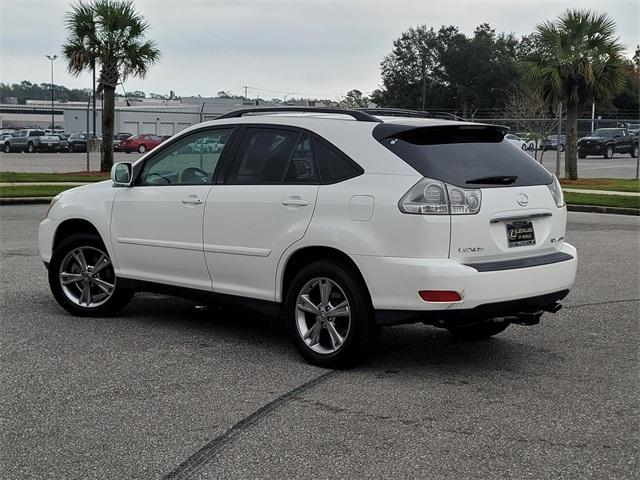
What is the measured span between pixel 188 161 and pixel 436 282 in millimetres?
2610

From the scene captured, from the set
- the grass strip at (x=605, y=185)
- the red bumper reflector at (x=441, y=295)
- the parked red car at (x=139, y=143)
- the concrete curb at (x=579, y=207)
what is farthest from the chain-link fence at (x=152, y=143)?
the red bumper reflector at (x=441, y=295)

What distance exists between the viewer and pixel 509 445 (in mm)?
4527

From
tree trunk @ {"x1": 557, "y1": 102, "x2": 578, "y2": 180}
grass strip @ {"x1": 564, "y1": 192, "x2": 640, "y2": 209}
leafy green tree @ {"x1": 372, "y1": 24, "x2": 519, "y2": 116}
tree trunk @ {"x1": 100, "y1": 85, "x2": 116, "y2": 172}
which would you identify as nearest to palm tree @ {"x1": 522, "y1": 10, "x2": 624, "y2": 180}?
tree trunk @ {"x1": 557, "y1": 102, "x2": 578, "y2": 180}

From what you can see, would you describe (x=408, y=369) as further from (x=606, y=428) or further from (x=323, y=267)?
(x=606, y=428)

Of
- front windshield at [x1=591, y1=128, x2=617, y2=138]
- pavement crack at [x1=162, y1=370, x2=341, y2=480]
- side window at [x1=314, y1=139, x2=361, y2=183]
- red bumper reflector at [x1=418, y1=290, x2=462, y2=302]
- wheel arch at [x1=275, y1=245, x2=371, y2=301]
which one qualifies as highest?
front windshield at [x1=591, y1=128, x2=617, y2=138]

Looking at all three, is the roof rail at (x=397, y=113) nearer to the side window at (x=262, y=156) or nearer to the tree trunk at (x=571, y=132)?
the side window at (x=262, y=156)

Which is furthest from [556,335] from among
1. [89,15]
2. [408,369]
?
[89,15]

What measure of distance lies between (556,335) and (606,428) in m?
2.37

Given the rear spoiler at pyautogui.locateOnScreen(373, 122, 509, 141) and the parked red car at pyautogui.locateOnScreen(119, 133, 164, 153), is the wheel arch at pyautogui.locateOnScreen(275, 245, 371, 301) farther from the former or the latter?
the parked red car at pyautogui.locateOnScreen(119, 133, 164, 153)

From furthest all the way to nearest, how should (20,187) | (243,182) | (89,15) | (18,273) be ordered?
(89,15)
(20,187)
(18,273)
(243,182)

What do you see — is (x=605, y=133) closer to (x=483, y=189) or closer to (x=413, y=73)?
(x=483, y=189)

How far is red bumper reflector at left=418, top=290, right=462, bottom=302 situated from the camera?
546cm

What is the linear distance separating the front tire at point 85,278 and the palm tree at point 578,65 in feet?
69.4

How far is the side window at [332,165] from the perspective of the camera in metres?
5.94
